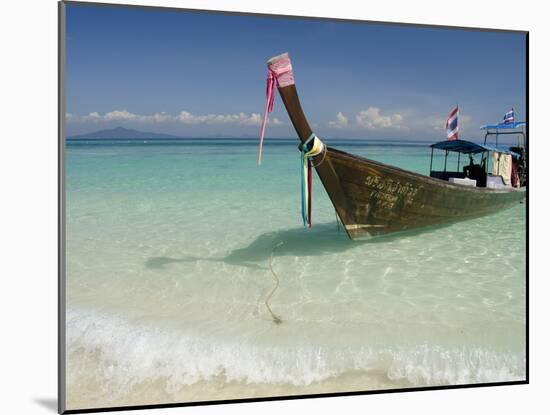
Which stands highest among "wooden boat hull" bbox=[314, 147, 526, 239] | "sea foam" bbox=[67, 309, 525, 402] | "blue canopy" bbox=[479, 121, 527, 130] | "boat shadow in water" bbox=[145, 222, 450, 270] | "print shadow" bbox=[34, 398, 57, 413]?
"blue canopy" bbox=[479, 121, 527, 130]

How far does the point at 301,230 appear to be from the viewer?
4293 mm

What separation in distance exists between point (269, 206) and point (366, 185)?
182 cm

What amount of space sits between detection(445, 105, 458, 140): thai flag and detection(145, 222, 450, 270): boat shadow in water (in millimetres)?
848

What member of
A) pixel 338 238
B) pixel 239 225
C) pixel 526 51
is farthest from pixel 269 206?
pixel 526 51

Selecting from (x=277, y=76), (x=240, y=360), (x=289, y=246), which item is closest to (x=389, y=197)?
(x=289, y=246)

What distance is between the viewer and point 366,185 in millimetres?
3502

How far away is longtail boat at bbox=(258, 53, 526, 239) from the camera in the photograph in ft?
9.30

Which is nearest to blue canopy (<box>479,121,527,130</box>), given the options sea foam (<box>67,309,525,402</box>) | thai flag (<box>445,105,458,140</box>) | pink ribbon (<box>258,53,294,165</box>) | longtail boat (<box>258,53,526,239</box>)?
longtail boat (<box>258,53,526,239</box>)

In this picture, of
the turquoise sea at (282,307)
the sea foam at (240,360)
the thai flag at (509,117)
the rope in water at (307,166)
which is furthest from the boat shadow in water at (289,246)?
the thai flag at (509,117)

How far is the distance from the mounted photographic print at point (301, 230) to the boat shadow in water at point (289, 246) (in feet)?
0.08

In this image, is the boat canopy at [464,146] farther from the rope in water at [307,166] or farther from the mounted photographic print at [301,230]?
the rope in water at [307,166]

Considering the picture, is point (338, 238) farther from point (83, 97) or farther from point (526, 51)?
point (83, 97)

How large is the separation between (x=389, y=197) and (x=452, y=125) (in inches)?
31.8

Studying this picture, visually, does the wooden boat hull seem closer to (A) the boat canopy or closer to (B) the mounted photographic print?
(B) the mounted photographic print
